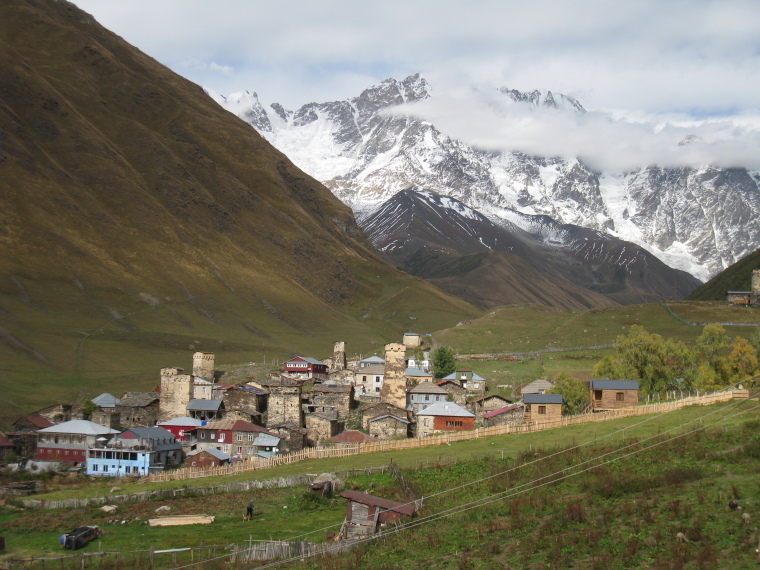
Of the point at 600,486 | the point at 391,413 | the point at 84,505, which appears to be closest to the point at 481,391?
the point at 391,413

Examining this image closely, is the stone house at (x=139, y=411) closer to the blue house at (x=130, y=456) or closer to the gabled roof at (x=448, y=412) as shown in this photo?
the blue house at (x=130, y=456)

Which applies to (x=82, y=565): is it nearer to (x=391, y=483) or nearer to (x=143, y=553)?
(x=143, y=553)

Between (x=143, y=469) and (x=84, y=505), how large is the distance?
17.8m

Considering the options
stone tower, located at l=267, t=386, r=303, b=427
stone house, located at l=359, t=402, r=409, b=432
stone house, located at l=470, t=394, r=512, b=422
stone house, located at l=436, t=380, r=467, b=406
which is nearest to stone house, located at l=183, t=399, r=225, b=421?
stone tower, located at l=267, t=386, r=303, b=427

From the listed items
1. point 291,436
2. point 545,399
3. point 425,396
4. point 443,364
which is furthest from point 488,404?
point 443,364

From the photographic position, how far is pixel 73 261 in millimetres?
185125

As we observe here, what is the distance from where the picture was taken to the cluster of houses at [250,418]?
74.4 metres

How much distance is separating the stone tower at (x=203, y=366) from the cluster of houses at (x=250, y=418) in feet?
52.1

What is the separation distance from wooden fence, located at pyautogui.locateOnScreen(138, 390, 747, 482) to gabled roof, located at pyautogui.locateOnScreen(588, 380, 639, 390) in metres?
12.8

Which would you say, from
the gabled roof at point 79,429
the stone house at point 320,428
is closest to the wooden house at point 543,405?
the stone house at point 320,428

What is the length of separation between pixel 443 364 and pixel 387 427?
3855 cm

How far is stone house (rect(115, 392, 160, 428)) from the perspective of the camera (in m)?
92.6

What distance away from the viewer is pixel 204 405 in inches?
3563

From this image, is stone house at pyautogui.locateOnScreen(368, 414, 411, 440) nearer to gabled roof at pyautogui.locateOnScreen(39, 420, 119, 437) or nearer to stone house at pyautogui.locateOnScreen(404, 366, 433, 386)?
gabled roof at pyautogui.locateOnScreen(39, 420, 119, 437)
